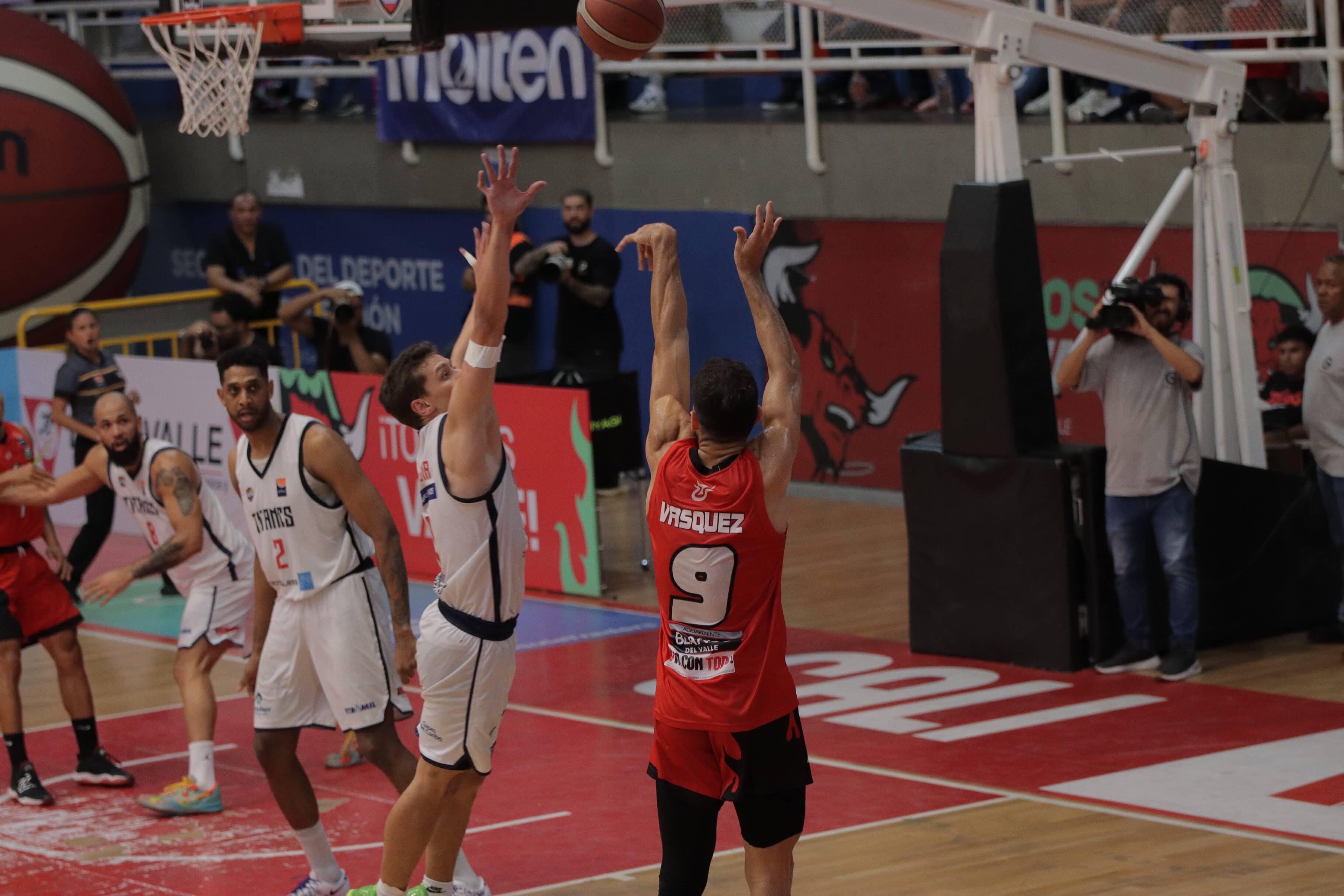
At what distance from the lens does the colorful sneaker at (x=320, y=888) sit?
7.52 metres

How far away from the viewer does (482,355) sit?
21.3 ft

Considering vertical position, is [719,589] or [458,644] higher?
[719,589]

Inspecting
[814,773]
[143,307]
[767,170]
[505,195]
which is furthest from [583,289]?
[505,195]

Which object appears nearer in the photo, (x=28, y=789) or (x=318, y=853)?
(x=318, y=853)

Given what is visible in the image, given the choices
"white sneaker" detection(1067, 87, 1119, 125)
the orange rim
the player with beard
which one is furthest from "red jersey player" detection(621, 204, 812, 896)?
"white sneaker" detection(1067, 87, 1119, 125)

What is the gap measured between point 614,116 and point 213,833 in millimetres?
9964

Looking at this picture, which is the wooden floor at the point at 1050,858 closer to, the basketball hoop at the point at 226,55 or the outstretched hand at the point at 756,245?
the outstretched hand at the point at 756,245

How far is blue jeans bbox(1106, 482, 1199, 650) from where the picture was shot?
10.7m

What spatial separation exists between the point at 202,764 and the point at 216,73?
13.2ft

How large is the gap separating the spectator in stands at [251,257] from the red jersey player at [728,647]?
39.4 ft

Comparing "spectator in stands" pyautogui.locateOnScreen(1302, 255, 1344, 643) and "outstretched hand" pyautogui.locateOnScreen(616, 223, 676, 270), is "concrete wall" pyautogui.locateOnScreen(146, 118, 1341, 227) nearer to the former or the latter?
"spectator in stands" pyautogui.locateOnScreen(1302, 255, 1344, 643)

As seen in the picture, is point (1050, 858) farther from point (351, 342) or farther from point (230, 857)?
point (351, 342)

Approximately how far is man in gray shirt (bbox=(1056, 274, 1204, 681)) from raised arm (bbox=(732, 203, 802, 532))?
4938 mm

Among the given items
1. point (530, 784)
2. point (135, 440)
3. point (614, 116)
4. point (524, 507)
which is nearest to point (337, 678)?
point (530, 784)
